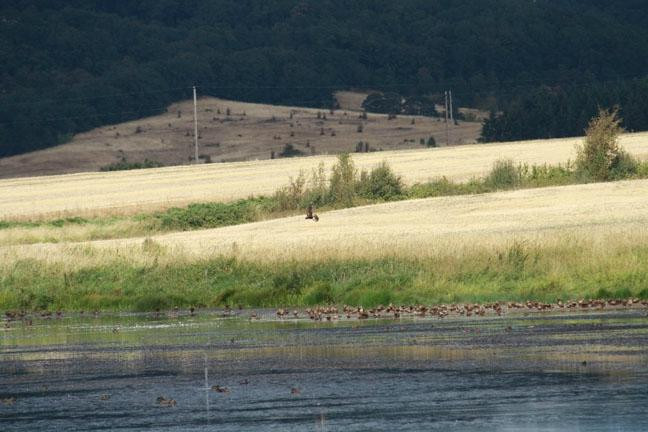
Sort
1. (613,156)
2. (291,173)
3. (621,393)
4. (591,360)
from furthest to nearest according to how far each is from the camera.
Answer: (291,173) < (613,156) < (591,360) < (621,393)

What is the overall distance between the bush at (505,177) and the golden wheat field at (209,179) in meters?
4.86

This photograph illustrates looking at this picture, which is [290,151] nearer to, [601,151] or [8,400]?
[601,151]

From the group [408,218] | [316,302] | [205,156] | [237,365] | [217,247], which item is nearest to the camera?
[237,365]

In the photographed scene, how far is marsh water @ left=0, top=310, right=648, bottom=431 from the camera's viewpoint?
1727 centimetres

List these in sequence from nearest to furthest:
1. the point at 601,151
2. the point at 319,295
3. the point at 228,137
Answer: the point at 319,295 → the point at 601,151 → the point at 228,137

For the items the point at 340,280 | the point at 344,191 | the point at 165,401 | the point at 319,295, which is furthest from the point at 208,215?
the point at 165,401

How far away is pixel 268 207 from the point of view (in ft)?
228

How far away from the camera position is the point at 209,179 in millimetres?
91250

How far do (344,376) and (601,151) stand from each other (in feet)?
158

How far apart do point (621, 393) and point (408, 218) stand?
3788 centimetres

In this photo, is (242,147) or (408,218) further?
(242,147)

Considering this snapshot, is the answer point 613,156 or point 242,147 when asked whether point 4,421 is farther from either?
point 242,147

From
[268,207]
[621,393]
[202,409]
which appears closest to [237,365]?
[202,409]

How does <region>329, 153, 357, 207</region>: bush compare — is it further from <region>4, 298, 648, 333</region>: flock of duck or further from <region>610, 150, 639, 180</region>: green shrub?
<region>4, 298, 648, 333</region>: flock of duck
